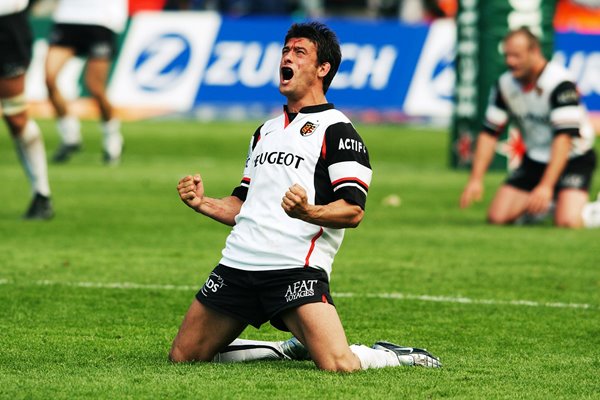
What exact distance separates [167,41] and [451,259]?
13.0 m

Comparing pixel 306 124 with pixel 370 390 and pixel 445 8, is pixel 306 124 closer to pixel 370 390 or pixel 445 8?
pixel 370 390

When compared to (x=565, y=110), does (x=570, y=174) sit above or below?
below

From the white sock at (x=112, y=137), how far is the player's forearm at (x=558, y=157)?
628 cm

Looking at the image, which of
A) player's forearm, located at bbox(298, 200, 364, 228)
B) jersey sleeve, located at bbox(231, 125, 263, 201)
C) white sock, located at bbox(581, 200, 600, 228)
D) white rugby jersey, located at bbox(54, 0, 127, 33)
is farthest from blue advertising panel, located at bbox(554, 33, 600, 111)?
player's forearm, located at bbox(298, 200, 364, 228)

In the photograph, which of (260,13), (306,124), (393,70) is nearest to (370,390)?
(306,124)

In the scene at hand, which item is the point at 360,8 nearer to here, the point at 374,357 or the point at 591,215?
the point at 591,215

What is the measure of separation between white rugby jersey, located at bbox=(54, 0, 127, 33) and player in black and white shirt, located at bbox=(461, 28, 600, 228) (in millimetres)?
5985

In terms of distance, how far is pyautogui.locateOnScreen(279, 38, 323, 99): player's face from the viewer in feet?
19.4

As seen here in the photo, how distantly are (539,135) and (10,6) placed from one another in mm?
4540

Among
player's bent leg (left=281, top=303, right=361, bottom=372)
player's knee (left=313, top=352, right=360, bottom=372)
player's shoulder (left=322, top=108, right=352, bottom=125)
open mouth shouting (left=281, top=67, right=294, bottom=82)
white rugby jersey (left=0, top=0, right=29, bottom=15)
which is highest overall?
open mouth shouting (left=281, top=67, right=294, bottom=82)

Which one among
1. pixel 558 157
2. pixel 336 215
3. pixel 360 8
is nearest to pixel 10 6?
pixel 558 157

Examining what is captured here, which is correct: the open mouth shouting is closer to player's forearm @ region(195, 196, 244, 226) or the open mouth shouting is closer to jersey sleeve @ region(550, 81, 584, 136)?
player's forearm @ region(195, 196, 244, 226)

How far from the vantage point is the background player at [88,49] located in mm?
16016

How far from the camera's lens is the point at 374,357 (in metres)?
5.78
